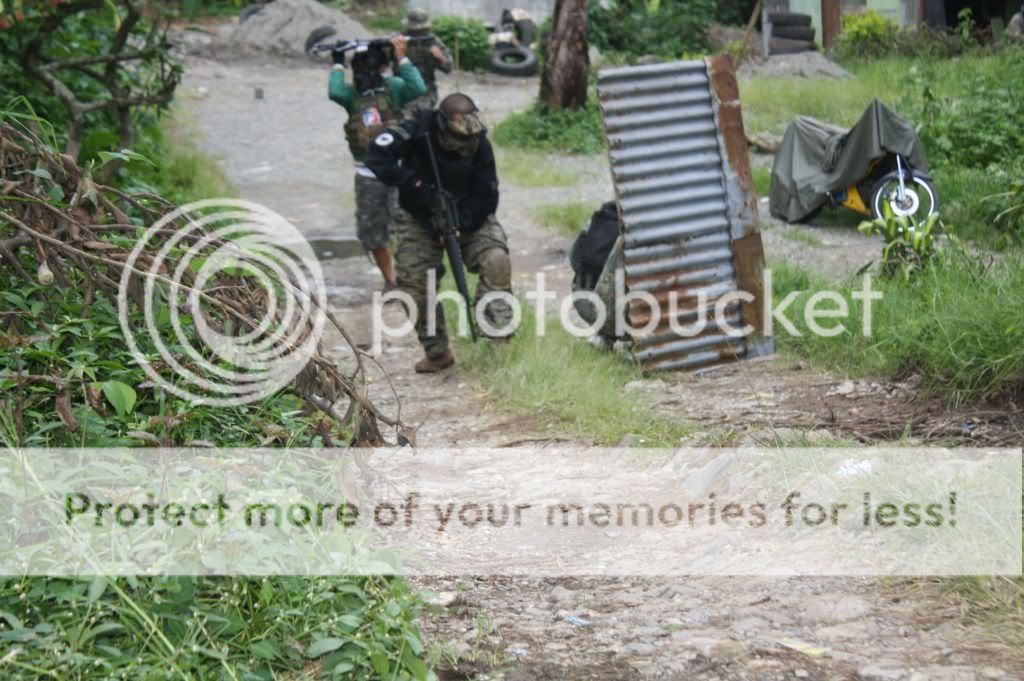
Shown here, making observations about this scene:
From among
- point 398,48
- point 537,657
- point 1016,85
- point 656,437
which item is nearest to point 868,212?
point 1016,85

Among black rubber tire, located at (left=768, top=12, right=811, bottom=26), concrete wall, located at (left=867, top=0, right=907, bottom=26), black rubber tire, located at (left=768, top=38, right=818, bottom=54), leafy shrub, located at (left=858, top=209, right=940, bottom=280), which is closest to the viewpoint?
leafy shrub, located at (left=858, top=209, right=940, bottom=280)

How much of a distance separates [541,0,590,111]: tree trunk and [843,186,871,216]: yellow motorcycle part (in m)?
5.53

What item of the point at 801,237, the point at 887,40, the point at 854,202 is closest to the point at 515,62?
the point at 887,40

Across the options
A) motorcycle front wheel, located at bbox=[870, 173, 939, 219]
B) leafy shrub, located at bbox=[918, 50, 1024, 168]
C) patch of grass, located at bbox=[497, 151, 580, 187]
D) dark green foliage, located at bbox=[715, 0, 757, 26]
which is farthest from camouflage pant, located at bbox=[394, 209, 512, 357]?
dark green foliage, located at bbox=[715, 0, 757, 26]

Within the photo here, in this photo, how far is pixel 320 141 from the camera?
547 inches

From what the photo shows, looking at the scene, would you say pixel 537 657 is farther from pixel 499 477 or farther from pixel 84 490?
pixel 499 477

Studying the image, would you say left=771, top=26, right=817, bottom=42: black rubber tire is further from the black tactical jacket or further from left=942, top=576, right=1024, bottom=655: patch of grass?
left=942, top=576, right=1024, bottom=655: patch of grass

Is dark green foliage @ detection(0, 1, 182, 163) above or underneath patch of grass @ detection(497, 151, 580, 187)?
above

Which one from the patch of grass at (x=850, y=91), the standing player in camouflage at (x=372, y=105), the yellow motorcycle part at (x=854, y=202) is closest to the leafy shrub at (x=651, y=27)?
the patch of grass at (x=850, y=91)

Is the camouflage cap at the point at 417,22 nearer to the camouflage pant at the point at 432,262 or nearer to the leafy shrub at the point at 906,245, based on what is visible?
the camouflage pant at the point at 432,262

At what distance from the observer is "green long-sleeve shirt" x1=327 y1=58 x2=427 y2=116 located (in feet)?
26.0

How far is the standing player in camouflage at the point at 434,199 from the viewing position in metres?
6.44

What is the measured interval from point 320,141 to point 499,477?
31.6 feet

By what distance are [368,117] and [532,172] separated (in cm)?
417
